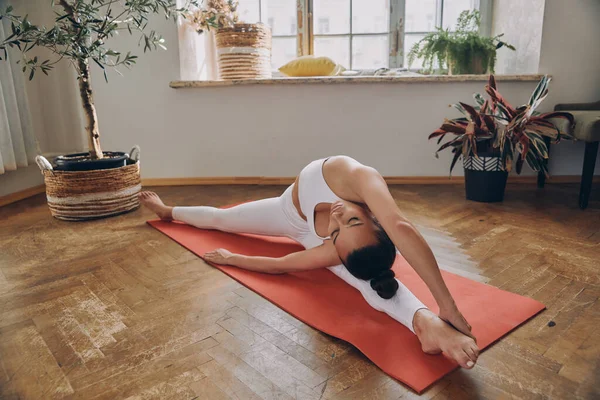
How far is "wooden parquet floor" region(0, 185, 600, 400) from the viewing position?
974 mm

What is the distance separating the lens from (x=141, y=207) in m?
2.57

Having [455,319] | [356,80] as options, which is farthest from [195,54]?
[455,319]

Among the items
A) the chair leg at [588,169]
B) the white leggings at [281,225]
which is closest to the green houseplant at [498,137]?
the chair leg at [588,169]

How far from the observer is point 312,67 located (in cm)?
316

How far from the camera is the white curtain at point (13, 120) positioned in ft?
8.20

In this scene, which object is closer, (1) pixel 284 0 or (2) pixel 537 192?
(2) pixel 537 192

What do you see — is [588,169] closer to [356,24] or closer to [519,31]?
[519,31]

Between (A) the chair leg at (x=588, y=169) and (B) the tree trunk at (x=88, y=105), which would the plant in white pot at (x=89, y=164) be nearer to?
(B) the tree trunk at (x=88, y=105)

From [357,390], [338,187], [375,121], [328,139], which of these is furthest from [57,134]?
[357,390]

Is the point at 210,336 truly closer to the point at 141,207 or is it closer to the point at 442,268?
the point at 442,268

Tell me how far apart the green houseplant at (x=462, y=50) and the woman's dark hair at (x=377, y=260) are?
2.29 metres

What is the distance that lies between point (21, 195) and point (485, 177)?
290 cm

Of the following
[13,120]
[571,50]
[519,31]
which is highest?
[519,31]

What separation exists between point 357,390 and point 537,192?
7.68 feet
